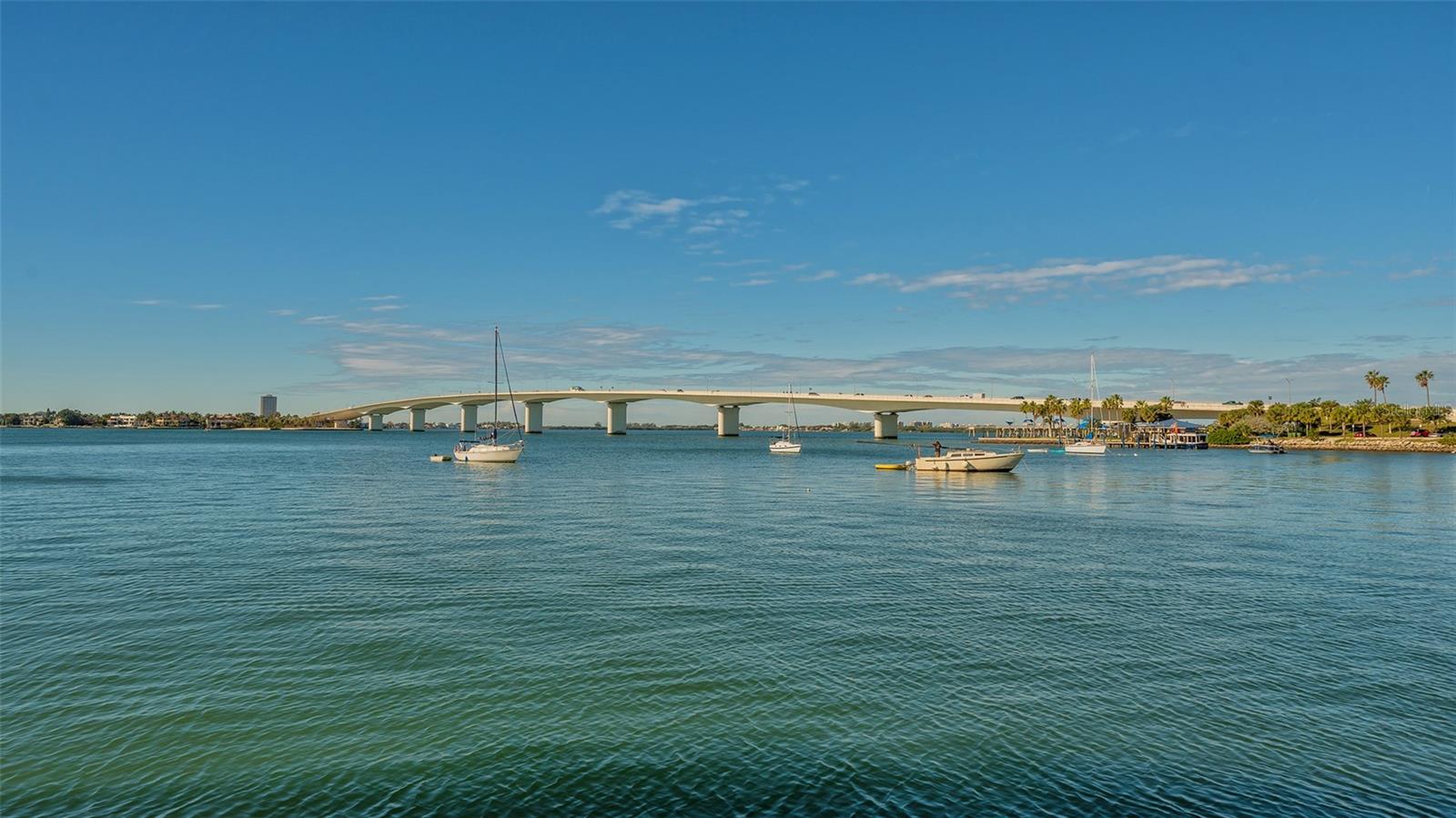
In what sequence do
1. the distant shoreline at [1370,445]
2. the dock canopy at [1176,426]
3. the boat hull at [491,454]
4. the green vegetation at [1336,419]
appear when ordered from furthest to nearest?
the dock canopy at [1176,426], the green vegetation at [1336,419], the distant shoreline at [1370,445], the boat hull at [491,454]

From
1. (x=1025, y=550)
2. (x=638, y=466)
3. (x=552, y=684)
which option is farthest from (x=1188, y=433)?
(x=552, y=684)

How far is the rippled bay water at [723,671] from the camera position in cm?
1176

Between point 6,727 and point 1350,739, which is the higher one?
point 6,727

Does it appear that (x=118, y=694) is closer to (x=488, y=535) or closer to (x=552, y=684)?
(x=552, y=684)

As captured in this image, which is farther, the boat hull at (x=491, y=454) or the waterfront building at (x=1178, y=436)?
the waterfront building at (x=1178, y=436)

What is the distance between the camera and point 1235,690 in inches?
619

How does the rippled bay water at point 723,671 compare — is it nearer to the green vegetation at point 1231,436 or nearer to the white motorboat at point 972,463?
the white motorboat at point 972,463

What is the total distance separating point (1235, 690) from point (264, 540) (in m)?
36.5

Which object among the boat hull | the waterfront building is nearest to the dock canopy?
the waterfront building

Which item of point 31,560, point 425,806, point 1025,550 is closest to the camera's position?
point 425,806

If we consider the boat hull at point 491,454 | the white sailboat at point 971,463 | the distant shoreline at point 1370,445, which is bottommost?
the distant shoreline at point 1370,445

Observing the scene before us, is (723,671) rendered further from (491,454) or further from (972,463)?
(491,454)

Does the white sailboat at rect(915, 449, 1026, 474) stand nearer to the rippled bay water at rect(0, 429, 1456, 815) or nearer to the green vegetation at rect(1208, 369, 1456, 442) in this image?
the rippled bay water at rect(0, 429, 1456, 815)

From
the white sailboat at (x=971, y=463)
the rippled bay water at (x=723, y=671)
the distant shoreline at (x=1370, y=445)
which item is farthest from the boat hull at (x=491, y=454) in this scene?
the distant shoreline at (x=1370, y=445)
